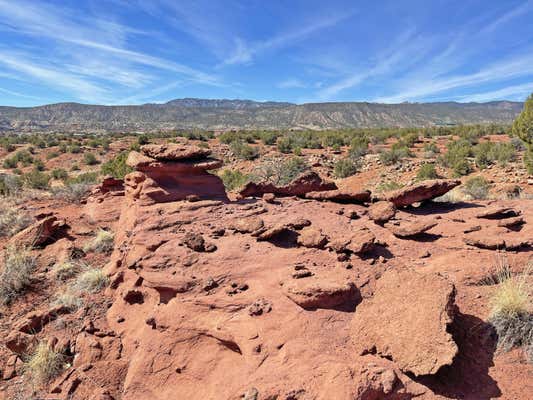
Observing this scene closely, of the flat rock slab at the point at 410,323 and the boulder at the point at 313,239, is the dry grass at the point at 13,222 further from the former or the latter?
the flat rock slab at the point at 410,323

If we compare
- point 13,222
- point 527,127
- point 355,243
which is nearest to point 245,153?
point 527,127

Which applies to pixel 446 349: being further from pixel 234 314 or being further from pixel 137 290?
pixel 137 290

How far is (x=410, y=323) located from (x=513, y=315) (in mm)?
1105

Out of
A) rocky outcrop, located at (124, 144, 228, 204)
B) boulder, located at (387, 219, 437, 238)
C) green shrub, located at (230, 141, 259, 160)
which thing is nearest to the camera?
boulder, located at (387, 219, 437, 238)

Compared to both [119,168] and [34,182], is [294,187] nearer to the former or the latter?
[119,168]

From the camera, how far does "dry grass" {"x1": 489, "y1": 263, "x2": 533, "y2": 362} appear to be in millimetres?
3096

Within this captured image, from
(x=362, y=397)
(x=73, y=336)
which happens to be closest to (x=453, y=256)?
(x=362, y=397)

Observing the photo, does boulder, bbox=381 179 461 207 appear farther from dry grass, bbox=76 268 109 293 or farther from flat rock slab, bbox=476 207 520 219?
dry grass, bbox=76 268 109 293

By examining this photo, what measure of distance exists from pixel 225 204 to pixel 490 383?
16.4ft

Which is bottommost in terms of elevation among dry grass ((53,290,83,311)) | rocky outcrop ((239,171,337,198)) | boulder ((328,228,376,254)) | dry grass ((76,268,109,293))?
dry grass ((53,290,83,311))

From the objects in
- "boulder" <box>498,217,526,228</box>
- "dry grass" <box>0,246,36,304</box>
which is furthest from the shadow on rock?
"dry grass" <box>0,246,36,304</box>

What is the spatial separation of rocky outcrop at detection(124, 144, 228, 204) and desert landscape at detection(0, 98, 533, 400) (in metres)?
0.03

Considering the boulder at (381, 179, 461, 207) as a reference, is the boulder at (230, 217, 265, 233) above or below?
below

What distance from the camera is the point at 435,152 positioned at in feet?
78.2
